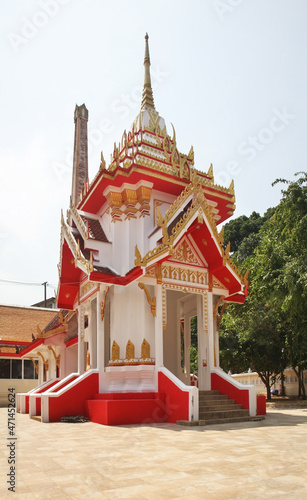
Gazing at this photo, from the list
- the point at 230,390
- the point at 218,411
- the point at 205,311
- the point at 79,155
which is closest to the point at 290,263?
the point at 205,311

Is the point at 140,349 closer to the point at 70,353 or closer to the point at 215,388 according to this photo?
the point at 215,388

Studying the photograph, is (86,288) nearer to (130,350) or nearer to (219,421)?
(130,350)

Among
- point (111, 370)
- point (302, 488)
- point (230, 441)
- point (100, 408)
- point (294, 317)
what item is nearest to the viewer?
point (302, 488)

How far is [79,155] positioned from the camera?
33.2 m

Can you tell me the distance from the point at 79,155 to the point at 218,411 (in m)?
26.6

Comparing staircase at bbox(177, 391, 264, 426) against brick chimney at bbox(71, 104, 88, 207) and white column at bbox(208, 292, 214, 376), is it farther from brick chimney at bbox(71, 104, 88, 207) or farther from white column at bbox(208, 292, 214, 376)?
brick chimney at bbox(71, 104, 88, 207)

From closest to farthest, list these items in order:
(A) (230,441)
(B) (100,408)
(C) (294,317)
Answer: (A) (230,441) → (B) (100,408) → (C) (294,317)

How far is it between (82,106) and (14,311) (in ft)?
59.1

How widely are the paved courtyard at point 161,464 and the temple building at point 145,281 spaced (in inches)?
81.5

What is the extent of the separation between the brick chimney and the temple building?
1779 cm

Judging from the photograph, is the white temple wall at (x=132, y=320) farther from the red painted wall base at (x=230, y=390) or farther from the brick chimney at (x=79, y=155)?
the brick chimney at (x=79, y=155)

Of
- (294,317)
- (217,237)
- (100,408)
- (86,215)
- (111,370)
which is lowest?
(100,408)

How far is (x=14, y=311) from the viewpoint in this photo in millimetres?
28016

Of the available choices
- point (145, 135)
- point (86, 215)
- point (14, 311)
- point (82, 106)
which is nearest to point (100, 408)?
point (86, 215)
